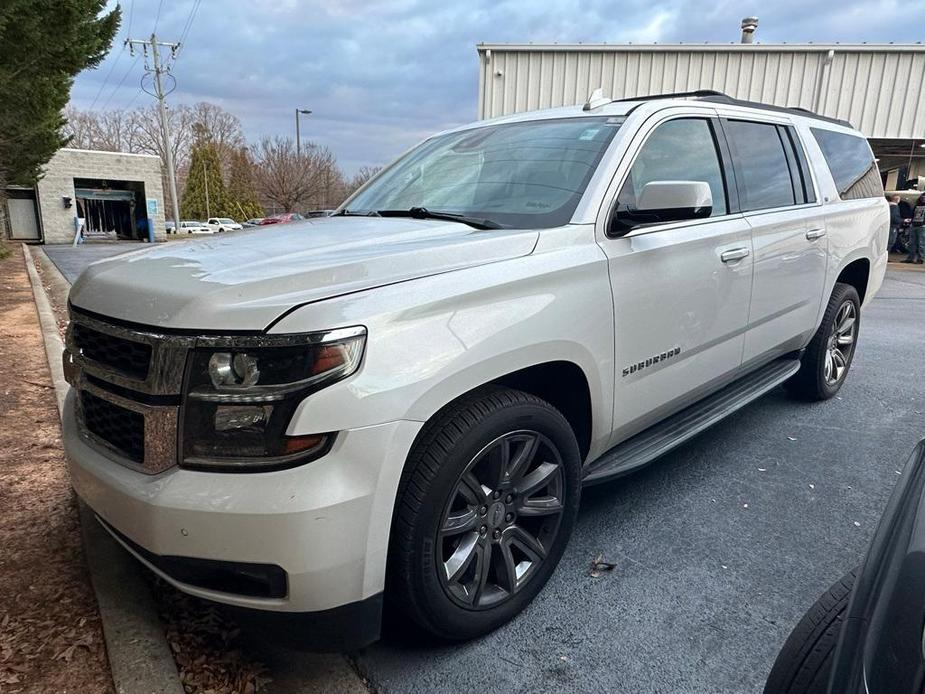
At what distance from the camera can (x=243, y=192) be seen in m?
59.6

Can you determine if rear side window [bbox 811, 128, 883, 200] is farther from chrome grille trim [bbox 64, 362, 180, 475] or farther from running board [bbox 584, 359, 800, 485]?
chrome grille trim [bbox 64, 362, 180, 475]

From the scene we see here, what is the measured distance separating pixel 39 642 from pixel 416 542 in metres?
1.37

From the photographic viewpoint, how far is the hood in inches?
69.0

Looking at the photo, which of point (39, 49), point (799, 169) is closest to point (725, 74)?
point (799, 169)

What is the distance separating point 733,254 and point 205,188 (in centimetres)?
6054

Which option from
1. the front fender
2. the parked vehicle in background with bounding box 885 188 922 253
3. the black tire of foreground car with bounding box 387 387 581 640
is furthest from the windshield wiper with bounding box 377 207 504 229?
the parked vehicle in background with bounding box 885 188 922 253

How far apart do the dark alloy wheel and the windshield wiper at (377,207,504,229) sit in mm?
874

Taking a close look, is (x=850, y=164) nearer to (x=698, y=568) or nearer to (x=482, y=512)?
(x=698, y=568)

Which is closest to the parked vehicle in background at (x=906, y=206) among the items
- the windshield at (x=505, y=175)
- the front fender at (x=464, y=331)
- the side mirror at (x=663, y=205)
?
the windshield at (x=505, y=175)

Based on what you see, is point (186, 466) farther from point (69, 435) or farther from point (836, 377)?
point (836, 377)

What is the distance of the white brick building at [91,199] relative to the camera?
33.7 metres

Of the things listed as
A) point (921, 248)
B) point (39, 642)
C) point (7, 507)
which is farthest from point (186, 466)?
point (921, 248)

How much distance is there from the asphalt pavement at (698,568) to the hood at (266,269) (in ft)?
4.06

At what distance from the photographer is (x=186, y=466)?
1740 mm
